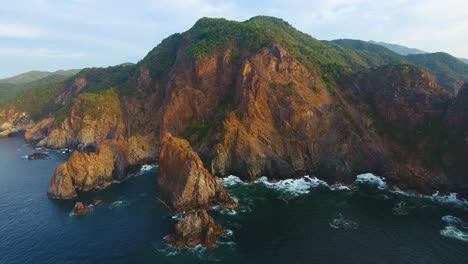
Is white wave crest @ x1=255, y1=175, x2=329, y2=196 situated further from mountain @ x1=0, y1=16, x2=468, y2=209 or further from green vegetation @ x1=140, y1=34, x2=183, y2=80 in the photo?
green vegetation @ x1=140, y1=34, x2=183, y2=80

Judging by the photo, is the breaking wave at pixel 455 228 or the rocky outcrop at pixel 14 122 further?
the rocky outcrop at pixel 14 122

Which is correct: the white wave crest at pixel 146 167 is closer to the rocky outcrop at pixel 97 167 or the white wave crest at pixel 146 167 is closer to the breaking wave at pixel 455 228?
the rocky outcrop at pixel 97 167

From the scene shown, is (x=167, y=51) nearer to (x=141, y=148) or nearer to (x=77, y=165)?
(x=141, y=148)

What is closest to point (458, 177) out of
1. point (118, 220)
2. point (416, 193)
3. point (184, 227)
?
point (416, 193)

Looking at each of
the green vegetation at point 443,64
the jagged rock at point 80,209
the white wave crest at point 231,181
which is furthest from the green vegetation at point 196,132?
the green vegetation at point 443,64

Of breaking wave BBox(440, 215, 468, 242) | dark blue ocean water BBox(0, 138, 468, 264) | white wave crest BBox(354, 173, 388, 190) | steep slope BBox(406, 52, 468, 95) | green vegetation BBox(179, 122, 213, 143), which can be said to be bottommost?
breaking wave BBox(440, 215, 468, 242)

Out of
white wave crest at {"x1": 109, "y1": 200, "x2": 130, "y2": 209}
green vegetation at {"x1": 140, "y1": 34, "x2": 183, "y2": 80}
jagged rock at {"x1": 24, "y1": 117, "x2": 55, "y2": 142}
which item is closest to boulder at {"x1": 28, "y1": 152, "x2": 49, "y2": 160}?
jagged rock at {"x1": 24, "y1": 117, "x2": 55, "y2": 142}
